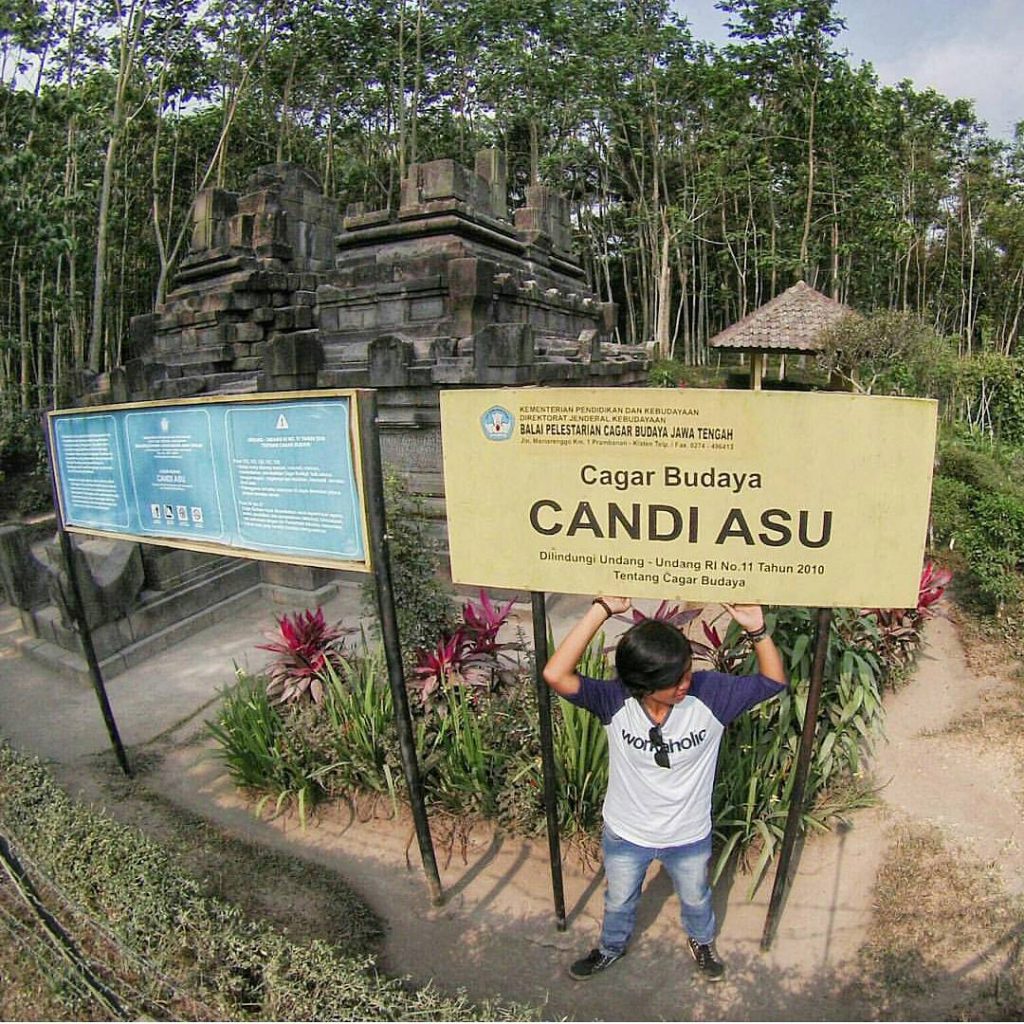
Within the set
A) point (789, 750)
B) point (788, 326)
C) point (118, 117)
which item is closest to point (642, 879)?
point (789, 750)

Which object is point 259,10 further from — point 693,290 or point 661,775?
point 661,775

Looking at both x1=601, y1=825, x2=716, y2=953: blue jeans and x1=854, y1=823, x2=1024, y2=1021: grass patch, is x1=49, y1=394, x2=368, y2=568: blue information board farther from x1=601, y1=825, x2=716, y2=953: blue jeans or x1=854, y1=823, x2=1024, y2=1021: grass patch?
x1=854, y1=823, x2=1024, y2=1021: grass patch

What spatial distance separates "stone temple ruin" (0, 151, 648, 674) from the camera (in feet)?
18.6

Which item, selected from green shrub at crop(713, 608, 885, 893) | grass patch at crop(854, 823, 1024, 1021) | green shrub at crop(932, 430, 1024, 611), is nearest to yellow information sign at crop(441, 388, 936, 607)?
green shrub at crop(713, 608, 885, 893)

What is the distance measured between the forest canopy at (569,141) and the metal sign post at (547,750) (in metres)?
14.6

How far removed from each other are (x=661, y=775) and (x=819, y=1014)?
3.37ft

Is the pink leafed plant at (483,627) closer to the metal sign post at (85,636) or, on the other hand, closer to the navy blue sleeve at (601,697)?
the navy blue sleeve at (601,697)

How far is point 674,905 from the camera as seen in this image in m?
2.87

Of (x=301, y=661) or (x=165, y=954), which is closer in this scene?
(x=165, y=954)

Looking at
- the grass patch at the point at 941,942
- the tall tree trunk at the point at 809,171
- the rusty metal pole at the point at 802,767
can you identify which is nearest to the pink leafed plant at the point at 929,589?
the grass patch at the point at 941,942

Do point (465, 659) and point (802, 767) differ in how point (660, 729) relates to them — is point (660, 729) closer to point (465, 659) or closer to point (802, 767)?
point (802, 767)

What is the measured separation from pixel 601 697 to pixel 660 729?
0.21 metres

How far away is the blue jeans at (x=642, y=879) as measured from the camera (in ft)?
7.66

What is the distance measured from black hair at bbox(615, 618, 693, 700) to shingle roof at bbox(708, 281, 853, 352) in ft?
35.0
